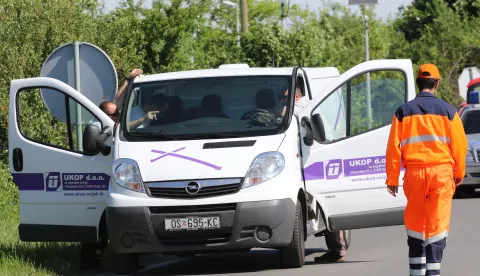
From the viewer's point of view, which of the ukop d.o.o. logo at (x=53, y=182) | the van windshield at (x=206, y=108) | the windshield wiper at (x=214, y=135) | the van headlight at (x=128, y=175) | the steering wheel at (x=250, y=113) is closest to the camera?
the van headlight at (x=128, y=175)

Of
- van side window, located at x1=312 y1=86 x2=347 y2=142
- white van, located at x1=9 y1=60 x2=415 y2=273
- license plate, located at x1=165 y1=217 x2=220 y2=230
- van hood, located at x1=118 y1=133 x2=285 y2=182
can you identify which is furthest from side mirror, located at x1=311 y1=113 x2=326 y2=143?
license plate, located at x1=165 y1=217 x2=220 y2=230

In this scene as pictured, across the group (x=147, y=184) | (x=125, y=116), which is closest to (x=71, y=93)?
(x=125, y=116)

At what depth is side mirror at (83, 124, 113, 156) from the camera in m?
12.0

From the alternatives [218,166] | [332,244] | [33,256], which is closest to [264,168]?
[218,166]

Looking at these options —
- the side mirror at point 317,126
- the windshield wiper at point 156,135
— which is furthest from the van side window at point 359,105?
the windshield wiper at point 156,135

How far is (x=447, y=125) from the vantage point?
9.34 m

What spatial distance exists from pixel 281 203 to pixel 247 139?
752mm

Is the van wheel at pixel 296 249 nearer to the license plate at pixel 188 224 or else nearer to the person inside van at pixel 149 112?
the license plate at pixel 188 224

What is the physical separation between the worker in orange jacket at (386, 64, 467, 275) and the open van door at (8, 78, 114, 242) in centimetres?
381

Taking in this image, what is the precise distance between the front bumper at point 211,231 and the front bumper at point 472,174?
12.7 metres

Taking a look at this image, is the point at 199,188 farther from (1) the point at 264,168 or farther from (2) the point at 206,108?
(2) the point at 206,108

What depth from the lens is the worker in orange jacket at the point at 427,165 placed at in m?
9.16

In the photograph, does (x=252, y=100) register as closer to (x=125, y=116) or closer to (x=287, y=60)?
(x=125, y=116)

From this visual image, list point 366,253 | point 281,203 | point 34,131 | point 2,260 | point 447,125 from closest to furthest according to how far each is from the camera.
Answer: point 447,125, point 281,203, point 2,260, point 366,253, point 34,131
